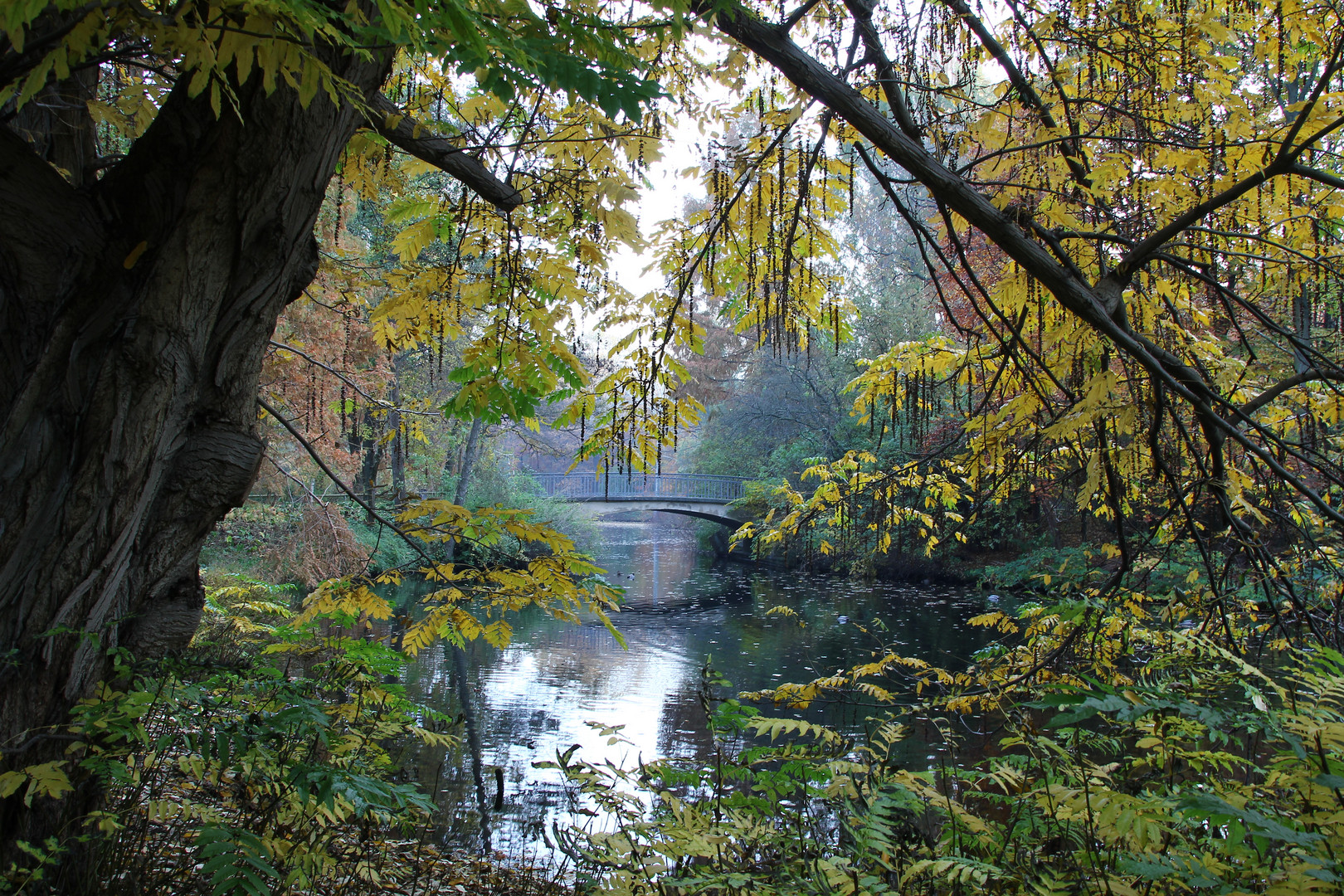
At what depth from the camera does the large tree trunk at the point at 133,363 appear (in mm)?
1869

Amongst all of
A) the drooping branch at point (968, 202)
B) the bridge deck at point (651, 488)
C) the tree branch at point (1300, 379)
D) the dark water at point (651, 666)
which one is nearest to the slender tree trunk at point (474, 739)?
the dark water at point (651, 666)

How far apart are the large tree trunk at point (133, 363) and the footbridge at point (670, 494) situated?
20810 mm

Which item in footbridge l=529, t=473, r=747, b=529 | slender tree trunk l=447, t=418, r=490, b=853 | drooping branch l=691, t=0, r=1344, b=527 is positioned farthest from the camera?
footbridge l=529, t=473, r=747, b=529

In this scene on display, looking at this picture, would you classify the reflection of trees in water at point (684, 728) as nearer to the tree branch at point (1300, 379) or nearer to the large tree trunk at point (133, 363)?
the tree branch at point (1300, 379)

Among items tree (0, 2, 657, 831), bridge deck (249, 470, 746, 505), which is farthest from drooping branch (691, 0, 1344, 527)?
bridge deck (249, 470, 746, 505)

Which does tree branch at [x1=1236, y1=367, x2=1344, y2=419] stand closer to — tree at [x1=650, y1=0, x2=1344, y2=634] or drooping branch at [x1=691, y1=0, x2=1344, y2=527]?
tree at [x1=650, y1=0, x2=1344, y2=634]

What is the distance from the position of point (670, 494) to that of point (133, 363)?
24461mm

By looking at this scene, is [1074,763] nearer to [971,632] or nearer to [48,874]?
[48,874]

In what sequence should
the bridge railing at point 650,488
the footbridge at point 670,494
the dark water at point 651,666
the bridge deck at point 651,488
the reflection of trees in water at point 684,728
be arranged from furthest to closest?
the bridge railing at point 650,488
the bridge deck at point 651,488
the footbridge at point 670,494
the reflection of trees in water at point 684,728
the dark water at point 651,666

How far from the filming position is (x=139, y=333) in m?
1.98

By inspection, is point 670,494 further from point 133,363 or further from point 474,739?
point 133,363

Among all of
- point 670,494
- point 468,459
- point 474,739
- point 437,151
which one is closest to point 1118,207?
point 437,151

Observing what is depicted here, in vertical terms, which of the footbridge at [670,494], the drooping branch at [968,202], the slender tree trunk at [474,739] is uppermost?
the drooping branch at [968,202]

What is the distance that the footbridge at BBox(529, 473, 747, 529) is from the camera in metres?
24.0
